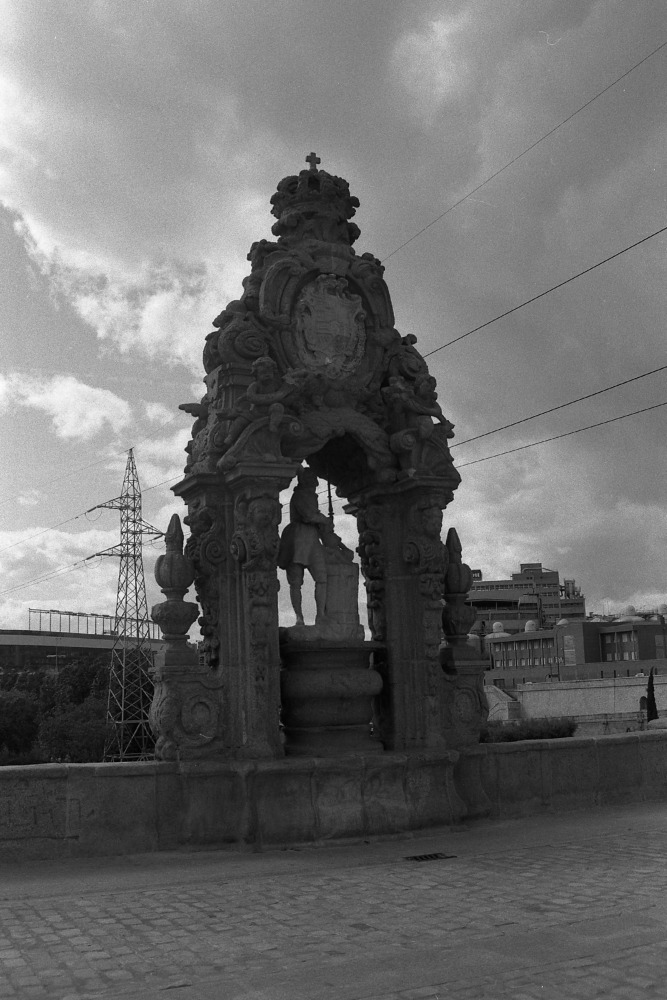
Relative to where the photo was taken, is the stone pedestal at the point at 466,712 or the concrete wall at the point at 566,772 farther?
the concrete wall at the point at 566,772

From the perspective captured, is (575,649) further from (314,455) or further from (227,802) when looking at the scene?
(227,802)

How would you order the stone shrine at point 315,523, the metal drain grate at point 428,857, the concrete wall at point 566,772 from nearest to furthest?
the metal drain grate at point 428,857 < the stone shrine at point 315,523 < the concrete wall at point 566,772

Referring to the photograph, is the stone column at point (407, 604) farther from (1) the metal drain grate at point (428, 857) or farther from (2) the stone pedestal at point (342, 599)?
(1) the metal drain grate at point (428, 857)

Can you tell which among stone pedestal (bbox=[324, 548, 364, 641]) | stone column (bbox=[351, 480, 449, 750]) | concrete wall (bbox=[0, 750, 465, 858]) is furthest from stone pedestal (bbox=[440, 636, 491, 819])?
stone pedestal (bbox=[324, 548, 364, 641])

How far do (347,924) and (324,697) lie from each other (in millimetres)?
4014

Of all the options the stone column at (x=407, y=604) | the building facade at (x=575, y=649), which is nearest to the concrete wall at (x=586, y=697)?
the building facade at (x=575, y=649)

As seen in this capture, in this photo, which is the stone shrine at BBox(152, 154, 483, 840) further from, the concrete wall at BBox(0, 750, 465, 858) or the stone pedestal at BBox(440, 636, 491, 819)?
the concrete wall at BBox(0, 750, 465, 858)

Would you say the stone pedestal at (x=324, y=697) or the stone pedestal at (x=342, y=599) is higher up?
the stone pedestal at (x=342, y=599)

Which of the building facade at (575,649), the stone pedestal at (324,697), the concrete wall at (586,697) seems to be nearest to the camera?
the stone pedestal at (324,697)

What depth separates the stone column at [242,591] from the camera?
387 inches

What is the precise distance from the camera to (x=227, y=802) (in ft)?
31.1

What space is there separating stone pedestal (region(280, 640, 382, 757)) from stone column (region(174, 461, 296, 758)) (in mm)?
496

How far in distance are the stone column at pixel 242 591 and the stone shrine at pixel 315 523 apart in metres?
0.02

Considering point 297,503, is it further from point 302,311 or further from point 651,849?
point 651,849
